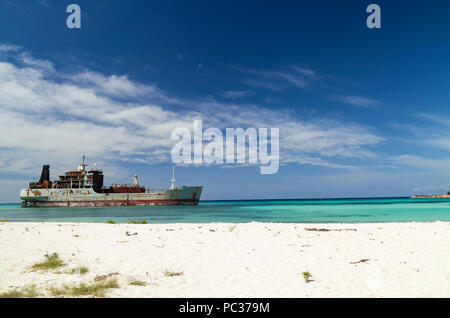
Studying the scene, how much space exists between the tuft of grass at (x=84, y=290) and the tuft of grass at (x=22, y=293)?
0.93 feet

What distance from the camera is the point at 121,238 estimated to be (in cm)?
1079

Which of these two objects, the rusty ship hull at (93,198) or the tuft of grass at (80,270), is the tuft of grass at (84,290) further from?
the rusty ship hull at (93,198)

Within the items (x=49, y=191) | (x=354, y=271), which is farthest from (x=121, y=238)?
(x=49, y=191)

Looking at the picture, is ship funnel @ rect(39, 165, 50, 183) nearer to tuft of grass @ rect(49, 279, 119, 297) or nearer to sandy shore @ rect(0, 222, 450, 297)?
sandy shore @ rect(0, 222, 450, 297)

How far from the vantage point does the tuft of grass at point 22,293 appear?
491 cm

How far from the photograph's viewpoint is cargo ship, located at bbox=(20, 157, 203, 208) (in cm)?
6819

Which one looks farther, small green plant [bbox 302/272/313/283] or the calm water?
the calm water

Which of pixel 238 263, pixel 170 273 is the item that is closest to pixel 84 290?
pixel 170 273

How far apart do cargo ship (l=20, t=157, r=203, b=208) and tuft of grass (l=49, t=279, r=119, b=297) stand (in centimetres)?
6663

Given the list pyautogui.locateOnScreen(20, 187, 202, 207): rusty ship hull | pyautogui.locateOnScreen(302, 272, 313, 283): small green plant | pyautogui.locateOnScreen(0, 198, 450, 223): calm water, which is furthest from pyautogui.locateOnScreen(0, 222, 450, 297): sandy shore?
pyautogui.locateOnScreen(20, 187, 202, 207): rusty ship hull

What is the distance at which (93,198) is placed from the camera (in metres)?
67.7

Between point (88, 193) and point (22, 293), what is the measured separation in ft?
228

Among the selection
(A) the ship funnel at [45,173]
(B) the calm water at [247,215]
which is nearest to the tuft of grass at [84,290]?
(B) the calm water at [247,215]
